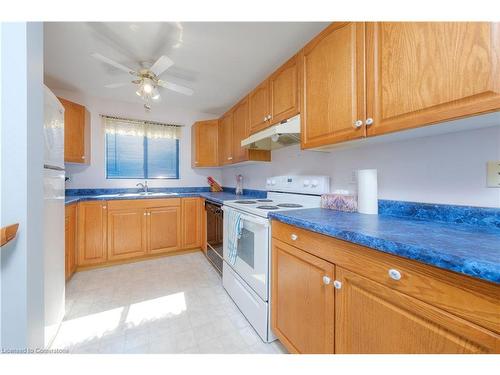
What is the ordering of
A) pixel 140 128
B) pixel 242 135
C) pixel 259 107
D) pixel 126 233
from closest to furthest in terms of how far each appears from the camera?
1. pixel 259 107
2. pixel 242 135
3. pixel 126 233
4. pixel 140 128

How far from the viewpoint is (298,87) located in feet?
4.89

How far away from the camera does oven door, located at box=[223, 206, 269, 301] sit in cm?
131

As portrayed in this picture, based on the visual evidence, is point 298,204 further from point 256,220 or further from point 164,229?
point 164,229

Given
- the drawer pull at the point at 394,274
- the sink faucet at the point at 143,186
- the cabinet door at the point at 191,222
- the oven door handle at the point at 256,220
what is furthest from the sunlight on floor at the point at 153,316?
the sink faucet at the point at 143,186

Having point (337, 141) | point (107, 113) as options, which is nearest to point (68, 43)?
point (107, 113)

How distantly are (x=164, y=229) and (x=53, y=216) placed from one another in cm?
154

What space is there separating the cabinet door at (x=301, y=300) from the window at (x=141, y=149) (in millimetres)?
2718

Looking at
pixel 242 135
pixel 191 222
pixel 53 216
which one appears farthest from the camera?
pixel 191 222

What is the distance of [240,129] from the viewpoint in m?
2.38

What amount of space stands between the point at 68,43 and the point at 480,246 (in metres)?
2.85

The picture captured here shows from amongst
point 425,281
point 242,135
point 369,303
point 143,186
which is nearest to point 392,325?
point 369,303

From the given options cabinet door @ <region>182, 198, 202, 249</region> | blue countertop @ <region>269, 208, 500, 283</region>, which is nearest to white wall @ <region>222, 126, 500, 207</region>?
blue countertop @ <region>269, 208, 500, 283</region>

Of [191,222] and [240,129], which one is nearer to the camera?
[240,129]

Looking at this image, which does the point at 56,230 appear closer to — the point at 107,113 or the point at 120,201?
the point at 120,201
